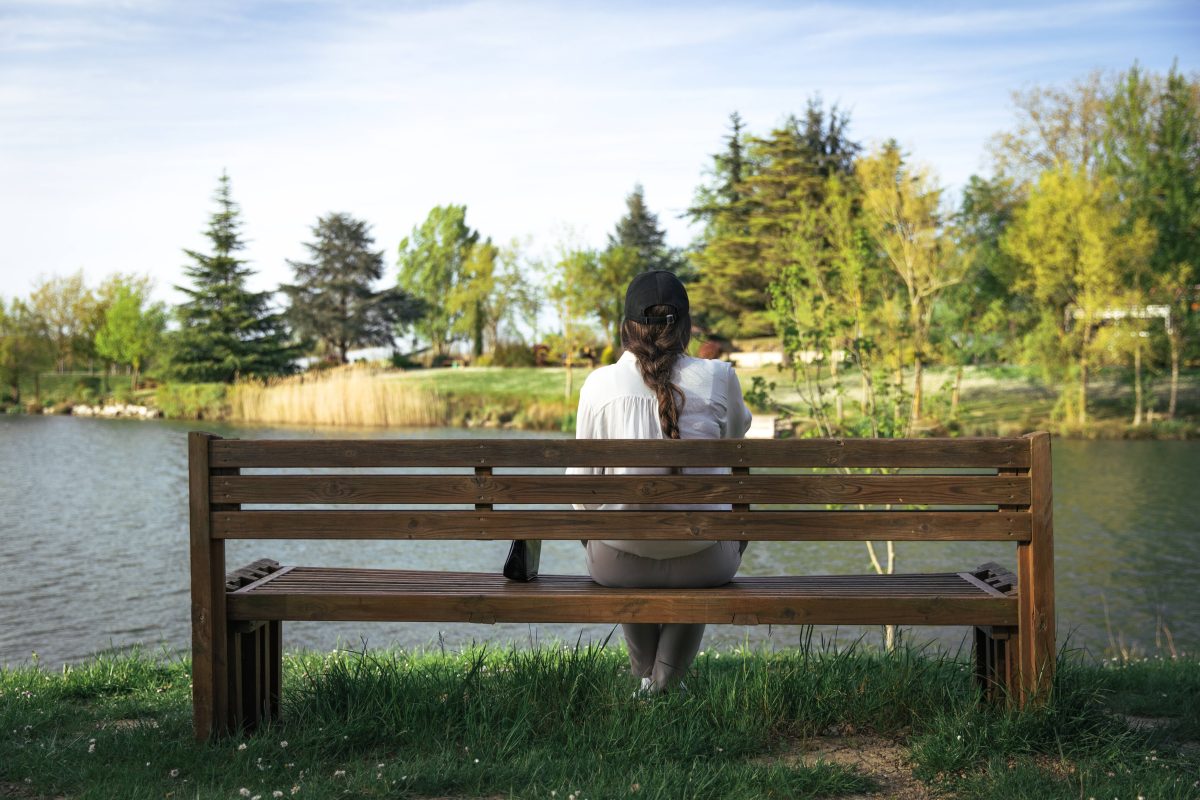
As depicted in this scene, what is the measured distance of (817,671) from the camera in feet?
13.1

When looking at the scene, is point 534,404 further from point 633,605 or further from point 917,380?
point 633,605

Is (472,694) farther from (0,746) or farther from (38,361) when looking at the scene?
(38,361)

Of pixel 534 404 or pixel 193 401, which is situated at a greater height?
pixel 193 401

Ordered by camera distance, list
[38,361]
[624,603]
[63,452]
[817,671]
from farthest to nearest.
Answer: [38,361]
[63,452]
[817,671]
[624,603]

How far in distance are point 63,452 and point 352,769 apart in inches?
1066

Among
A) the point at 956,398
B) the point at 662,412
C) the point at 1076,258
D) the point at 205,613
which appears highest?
the point at 1076,258

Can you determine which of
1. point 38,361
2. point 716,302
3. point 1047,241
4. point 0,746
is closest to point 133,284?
point 38,361

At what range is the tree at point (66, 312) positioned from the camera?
58719mm

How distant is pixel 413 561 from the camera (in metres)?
13.6

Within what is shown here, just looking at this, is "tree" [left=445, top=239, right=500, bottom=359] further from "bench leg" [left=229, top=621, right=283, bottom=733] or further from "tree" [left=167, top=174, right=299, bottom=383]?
"bench leg" [left=229, top=621, right=283, bottom=733]

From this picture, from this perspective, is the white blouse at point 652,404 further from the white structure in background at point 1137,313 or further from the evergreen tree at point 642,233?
the evergreen tree at point 642,233

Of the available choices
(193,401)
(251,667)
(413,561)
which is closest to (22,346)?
(193,401)

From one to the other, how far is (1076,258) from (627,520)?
30.7m

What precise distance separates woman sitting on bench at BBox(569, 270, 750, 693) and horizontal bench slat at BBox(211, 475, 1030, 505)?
7.6 inches
